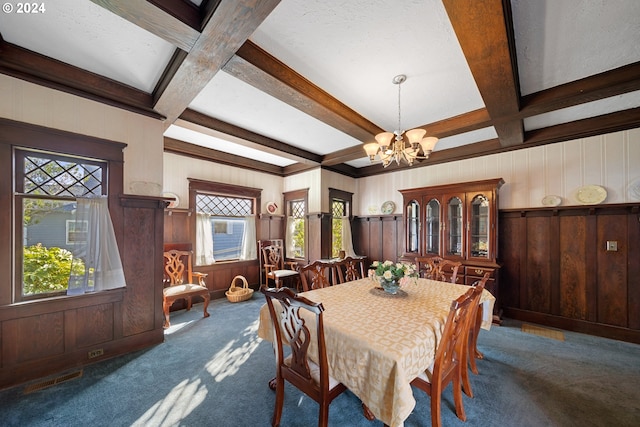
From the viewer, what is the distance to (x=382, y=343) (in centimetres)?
126

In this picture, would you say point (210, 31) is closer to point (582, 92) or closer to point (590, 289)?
point (582, 92)

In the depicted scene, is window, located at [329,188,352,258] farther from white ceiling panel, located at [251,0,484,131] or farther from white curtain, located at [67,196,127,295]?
white curtain, located at [67,196,127,295]

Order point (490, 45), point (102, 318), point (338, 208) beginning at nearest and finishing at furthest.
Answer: point (490, 45), point (102, 318), point (338, 208)

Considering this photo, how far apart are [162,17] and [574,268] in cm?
491

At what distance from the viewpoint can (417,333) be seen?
1.37 m

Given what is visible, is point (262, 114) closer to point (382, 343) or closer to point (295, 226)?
point (382, 343)

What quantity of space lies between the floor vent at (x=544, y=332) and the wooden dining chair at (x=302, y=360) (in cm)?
302

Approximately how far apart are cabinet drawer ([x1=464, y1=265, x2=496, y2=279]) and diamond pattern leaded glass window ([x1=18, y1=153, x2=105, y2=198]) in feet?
14.8

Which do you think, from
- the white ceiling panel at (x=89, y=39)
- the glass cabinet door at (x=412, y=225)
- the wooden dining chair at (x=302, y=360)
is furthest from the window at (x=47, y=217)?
the glass cabinet door at (x=412, y=225)

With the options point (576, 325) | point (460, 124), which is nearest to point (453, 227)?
point (460, 124)

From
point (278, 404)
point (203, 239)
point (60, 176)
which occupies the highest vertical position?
point (60, 176)

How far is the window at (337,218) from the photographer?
491 centimetres

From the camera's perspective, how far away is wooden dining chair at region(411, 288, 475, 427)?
1.36 metres

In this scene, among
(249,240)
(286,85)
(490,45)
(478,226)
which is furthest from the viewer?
(249,240)
